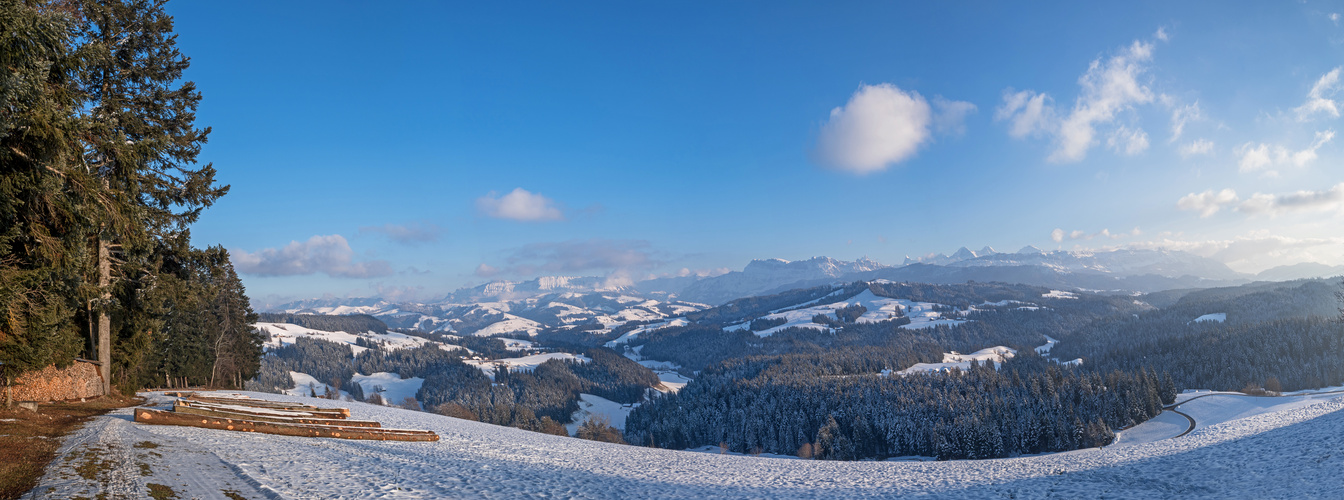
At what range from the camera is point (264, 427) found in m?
19.4

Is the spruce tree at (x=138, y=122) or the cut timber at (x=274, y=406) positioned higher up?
the spruce tree at (x=138, y=122)

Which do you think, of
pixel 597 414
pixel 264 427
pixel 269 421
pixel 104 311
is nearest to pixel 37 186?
pixel 264 427

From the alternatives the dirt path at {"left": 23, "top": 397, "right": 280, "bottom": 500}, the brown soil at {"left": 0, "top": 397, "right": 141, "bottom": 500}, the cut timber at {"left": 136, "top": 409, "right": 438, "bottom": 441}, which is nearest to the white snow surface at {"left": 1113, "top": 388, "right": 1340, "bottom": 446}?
the cut timber at {"left": 136, "top": 409, "right": 438, "bottom": 441}

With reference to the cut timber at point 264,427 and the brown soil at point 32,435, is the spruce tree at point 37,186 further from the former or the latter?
the cut timber at point 264,427

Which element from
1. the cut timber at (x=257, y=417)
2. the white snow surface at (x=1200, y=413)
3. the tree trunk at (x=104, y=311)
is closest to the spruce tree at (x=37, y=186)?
the tree trunk at (x=104, y=311)

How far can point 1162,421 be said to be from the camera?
100938 millimetres

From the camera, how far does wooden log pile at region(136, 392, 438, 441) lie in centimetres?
1892

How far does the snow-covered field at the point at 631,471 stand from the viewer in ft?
40.0

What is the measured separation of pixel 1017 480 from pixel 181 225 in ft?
115

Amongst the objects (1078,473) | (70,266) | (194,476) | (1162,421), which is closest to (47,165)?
(70,266)

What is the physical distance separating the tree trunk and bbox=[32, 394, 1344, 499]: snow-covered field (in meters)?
5.37

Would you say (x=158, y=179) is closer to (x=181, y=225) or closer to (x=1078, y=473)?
(x=181, y=225)

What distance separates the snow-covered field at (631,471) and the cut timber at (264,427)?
0.77m

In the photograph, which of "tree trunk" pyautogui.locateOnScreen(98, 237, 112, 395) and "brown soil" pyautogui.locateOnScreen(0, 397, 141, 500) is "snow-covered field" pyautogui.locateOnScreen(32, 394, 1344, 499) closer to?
"brown soil" pyautogui.locateOnScreen(0, 397, 141, 500)
